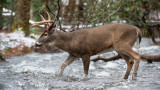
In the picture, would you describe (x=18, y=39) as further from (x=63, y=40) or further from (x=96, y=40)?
(x=96, y=40)

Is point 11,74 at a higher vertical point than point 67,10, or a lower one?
lower

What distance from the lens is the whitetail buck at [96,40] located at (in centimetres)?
805

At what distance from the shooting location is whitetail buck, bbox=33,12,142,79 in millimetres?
8055

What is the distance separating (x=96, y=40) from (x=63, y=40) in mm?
1019

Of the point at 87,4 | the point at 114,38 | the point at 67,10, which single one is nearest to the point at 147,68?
the point at 114,38

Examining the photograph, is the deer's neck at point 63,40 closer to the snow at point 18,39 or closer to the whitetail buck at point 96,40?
the whitetail buck at point 96,40

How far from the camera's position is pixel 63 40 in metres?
8.60

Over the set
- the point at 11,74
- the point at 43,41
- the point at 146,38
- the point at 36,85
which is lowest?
the point at 146,38

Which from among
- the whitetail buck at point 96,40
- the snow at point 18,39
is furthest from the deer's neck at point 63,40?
the snow at point 18,39

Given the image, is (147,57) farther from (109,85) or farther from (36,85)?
(36,85)

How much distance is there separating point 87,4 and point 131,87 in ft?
22.4

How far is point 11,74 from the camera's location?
9.09 meters

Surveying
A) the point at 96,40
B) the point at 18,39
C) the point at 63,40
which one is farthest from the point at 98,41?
the point at 18,39

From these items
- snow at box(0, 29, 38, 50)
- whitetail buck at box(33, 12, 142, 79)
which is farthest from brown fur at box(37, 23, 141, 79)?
snow at box(0, 29, 38, 50)
